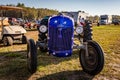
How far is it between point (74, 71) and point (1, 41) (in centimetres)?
735

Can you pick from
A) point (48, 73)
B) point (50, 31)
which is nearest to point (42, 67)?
point (48, 73)

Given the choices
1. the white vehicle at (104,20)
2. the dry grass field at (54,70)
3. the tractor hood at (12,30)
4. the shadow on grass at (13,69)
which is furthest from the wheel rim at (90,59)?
the white vehicle at (104,20)

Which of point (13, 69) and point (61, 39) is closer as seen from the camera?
point (61, 39)

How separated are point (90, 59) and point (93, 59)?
0.16 meters

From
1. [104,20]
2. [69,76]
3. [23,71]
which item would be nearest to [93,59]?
[69,76]

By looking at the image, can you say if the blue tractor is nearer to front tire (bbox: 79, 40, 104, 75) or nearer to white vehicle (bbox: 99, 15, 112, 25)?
front tire (bbox: 79, 40, 104, 75)

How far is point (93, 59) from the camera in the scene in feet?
21.7

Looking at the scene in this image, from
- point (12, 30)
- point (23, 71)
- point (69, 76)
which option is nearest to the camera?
point (69, 76)

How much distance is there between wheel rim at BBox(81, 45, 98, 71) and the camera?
644 cm

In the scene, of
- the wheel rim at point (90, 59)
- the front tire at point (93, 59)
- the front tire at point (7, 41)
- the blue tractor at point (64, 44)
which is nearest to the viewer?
the front tire at point (93, 59)

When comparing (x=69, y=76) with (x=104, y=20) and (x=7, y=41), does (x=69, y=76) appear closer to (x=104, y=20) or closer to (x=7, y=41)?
(x=7, y=41)

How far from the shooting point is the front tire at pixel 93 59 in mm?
6211

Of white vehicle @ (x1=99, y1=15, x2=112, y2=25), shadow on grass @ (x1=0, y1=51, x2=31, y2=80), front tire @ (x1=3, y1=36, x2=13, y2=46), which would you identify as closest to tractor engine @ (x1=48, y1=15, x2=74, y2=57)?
shadow on grass @ (x1=0, y1=51, x2=31, y2=80)

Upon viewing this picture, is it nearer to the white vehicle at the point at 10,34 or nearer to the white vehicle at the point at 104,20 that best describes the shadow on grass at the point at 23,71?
the white vehicle at the point at 10,34
